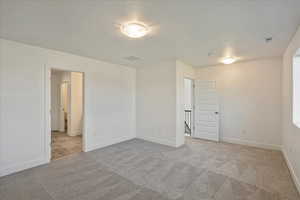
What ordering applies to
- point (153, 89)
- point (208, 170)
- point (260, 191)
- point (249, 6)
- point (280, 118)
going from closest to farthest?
point (249, 6)
point (260, 191)
point (208, 170)
point (280, 118)
point (153, 89)

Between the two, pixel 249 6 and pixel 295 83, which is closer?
pixel 249 6

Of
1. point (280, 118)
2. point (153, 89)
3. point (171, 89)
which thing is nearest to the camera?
point (280, 118)

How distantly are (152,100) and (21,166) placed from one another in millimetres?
3559

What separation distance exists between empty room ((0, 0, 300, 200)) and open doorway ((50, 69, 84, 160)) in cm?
8

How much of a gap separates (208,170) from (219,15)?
270 centimetres

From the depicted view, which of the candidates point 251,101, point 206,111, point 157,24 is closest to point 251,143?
point 251,101

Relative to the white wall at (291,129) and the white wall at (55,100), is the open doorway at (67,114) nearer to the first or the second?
the white wall at (55,100)

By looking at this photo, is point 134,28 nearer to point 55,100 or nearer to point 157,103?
point 157,103

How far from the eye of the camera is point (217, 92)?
194 inches

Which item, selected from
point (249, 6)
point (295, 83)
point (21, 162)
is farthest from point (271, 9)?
point (21, 162)

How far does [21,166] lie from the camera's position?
285 centimetres

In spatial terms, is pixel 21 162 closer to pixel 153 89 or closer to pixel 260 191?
pixel 153 89

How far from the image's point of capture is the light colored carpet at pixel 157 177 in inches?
84.1

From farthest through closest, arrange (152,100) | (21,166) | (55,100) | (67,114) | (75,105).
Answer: (55,100) → (67,114) → (75,105) → (152,100) → (21,166)
